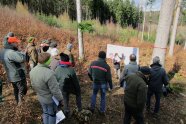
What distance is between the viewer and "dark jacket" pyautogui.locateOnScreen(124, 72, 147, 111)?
3986 mm

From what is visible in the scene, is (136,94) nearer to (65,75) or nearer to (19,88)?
(65,75)

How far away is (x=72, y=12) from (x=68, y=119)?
3062cm

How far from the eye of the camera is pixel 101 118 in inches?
215

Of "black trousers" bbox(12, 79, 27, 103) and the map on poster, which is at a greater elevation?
the map on poster

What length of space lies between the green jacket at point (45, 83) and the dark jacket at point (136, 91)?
143cm

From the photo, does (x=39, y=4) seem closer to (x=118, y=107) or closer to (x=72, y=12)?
(x=72, y=12)

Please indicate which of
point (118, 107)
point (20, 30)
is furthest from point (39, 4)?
point (118, 107)

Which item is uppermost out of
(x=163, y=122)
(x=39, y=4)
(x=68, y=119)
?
(x=39, y=4)

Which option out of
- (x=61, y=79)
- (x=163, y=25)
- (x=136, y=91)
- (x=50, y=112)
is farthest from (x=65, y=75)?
(x=163, y=25)

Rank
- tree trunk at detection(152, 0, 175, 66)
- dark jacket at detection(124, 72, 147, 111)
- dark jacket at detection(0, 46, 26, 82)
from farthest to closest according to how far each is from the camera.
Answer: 1. tree trunk at detection(152, 0, 175, 66)
2. dark jacket at detection(0, 46, 26, 82)
3. dark jacket at detection(124, 72, 147, 111)

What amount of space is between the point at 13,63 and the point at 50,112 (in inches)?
65.8

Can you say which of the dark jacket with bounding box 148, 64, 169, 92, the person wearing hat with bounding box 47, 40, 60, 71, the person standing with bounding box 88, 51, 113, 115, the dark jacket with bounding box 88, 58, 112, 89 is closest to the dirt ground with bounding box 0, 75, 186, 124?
the person standing with bounding box 88, 51, 113, 115

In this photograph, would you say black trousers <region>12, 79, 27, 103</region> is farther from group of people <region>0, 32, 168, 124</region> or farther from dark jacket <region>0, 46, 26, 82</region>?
dark jacket <region>0, 46, 26, 82</region>

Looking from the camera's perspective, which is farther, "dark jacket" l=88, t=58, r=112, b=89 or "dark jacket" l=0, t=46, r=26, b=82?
"dark jacket" l=88, t=58, r=112, b=89
